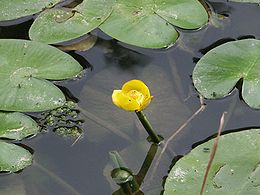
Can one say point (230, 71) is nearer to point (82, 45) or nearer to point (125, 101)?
point (125, 101)

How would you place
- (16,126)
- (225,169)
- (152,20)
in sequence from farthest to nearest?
(152,20), (16,126), (225,169)

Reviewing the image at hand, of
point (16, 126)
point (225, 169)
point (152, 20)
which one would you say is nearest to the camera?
point (225, 169)

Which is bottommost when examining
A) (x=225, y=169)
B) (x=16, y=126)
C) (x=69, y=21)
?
(x=225, y=169)

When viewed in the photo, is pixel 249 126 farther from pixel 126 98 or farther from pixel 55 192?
pixel 55 192

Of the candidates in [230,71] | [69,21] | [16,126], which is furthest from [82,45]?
[230,71]

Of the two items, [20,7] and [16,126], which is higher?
[20,7]

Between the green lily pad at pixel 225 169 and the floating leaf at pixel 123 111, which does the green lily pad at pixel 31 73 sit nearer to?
the floating leaf at pixel 123 111

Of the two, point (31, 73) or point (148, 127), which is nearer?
point (148, 127)
